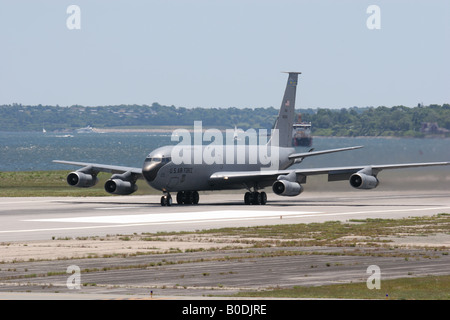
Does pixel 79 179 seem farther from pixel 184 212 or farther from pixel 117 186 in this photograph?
pixel 184 212

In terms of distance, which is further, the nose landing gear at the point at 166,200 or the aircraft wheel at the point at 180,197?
the aircraft wheel at the point at 180,197

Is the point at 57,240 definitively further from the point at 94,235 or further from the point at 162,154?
the point at 162,154

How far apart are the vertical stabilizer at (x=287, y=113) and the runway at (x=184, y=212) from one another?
4.96 m

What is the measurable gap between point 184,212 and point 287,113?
66.8ft

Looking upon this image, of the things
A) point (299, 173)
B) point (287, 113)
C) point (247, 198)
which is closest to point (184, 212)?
point (247, 198)

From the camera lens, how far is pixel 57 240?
40.0 meters

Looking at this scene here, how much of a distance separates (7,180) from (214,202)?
42.0 metres

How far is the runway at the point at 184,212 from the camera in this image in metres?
46.7

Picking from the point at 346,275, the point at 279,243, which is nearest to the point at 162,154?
the point at 279,243

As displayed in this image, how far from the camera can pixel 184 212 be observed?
192 feet

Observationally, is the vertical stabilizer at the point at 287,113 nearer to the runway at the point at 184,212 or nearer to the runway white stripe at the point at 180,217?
the runway at the point at 184,212

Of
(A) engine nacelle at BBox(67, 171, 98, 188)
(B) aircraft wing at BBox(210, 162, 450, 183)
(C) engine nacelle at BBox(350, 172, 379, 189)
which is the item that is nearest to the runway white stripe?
(C) engine nacelle at BBox(350, 172, 379, 189)

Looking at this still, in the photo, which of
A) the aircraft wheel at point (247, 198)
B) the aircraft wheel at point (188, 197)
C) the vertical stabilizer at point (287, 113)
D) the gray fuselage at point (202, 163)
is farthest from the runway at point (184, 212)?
the vertical stabilizer at point (287, 113)

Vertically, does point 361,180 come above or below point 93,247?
above
